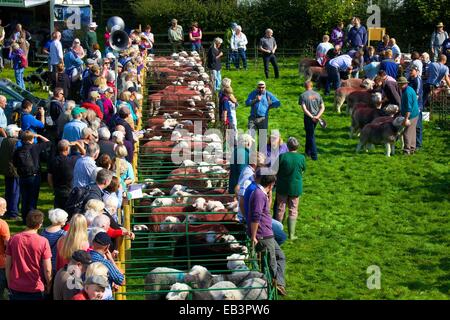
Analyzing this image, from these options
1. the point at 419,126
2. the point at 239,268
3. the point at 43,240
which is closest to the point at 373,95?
the point at 419,126

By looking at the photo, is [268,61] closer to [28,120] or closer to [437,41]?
[437,41]

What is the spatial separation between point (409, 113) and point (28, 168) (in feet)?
26.6

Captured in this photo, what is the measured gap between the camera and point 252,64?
31203 millimetres

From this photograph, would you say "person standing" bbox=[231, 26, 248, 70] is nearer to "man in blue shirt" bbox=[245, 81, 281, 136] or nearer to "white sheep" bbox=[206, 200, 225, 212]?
"man in blue shirt" bbox=[245, 81, 281, 136]

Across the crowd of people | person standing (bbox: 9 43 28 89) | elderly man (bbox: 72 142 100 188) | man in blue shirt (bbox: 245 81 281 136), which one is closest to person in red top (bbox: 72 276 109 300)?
the crowd of people

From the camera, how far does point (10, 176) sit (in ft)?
53.1

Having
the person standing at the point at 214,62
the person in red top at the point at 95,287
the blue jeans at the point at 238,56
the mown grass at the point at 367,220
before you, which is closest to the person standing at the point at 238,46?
the blue jeans at the point at 238,56

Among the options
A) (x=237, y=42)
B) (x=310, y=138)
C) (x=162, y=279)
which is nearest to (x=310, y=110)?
(x=310, y=138)

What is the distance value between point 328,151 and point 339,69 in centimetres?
546

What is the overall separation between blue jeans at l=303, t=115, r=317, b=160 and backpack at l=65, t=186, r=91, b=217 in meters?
7.69

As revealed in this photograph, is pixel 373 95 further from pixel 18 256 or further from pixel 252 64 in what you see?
pixel 18 256

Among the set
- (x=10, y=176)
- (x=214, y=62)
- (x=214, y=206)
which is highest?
(x=214, y=62)

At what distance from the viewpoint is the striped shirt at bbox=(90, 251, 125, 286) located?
10.2 meters

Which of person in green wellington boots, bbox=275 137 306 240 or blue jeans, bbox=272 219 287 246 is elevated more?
person in green wellington boots, bbox=275 137 306 240
